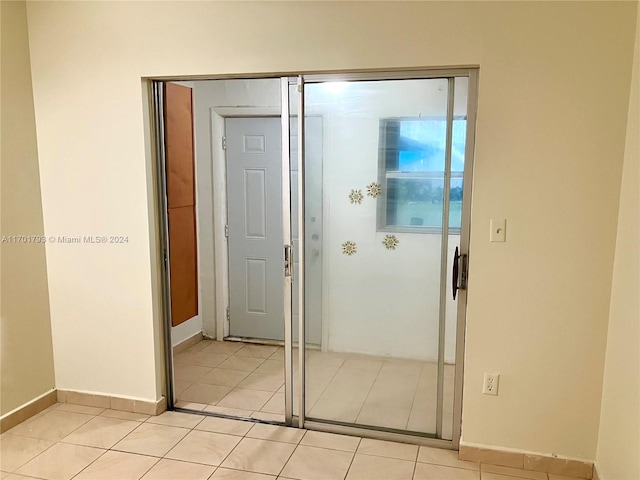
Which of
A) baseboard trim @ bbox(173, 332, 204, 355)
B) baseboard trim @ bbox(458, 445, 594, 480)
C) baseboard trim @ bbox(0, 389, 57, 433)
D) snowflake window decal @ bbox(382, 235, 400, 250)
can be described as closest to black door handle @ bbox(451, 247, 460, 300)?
snowflake window decal @ bbox(382, 235, 400, 250)

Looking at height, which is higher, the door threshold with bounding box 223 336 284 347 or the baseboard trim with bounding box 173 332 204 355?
the baseboard trim with bounding box 173 332 204 355

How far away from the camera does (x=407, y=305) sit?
276cm

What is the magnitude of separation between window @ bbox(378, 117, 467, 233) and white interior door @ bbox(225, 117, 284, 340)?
5.13 feet

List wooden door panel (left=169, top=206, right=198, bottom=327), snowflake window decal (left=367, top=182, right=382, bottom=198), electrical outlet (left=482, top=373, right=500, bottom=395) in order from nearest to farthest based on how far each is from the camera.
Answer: electrical outlet (left=482, top=373, right=500, bottom=395) < snowflake window decal (left=367, top=182, right=382, bottom=198) < wooden door panel (left=169, top=206, right=198, bottom=327)

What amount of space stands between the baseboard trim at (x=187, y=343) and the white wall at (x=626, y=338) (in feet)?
9.59

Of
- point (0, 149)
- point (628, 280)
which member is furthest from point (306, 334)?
point (0, 149)

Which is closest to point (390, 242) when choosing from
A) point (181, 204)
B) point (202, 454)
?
point (202, 454)

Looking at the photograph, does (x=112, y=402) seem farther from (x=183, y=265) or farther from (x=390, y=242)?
(x=390, y=242)

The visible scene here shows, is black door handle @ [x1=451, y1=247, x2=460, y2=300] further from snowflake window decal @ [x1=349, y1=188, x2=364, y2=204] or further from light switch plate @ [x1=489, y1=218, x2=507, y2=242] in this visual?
snowflake window decal @ [x1=349, y1=188, x2=364, y2=204]

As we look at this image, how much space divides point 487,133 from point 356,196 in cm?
74

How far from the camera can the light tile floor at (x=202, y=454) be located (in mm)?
2490

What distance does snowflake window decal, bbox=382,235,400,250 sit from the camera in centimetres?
273

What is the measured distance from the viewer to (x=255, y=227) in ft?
13.9

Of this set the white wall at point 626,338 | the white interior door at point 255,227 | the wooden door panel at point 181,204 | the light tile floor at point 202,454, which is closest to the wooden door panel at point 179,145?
the wooden door panel at point 181,204
